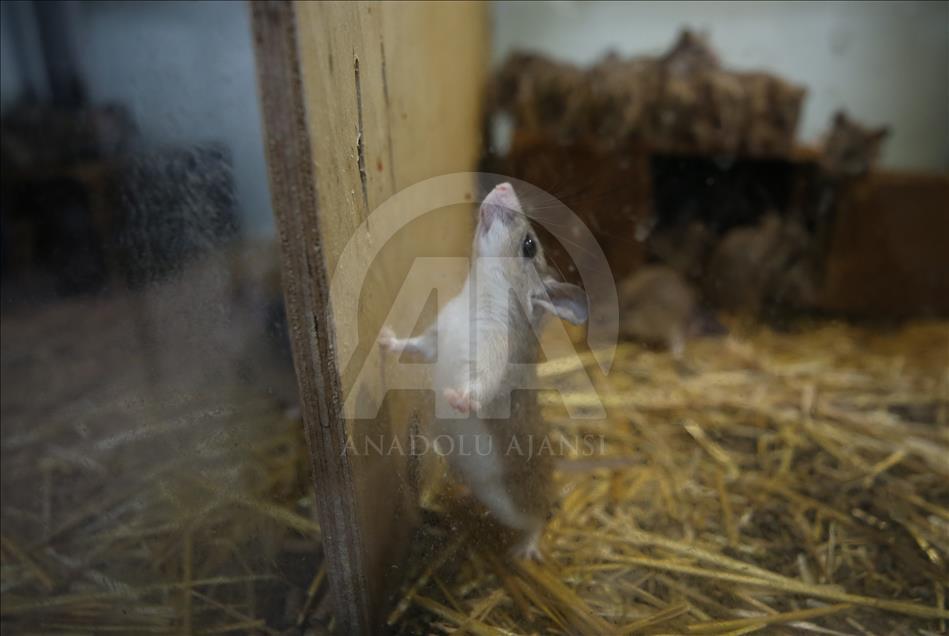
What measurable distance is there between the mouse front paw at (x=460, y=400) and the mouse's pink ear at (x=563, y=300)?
30 centimetres

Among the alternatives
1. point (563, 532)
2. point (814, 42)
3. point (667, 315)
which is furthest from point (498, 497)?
point (814, 42)

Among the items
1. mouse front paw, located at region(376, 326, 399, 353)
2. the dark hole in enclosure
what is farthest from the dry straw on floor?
the dark hole in enclosure

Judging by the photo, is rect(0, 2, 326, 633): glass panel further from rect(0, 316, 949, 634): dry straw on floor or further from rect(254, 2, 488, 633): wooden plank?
rect(254, 2, 488, 633): wooden plank

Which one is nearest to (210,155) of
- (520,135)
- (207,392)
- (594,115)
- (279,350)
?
(279,350)

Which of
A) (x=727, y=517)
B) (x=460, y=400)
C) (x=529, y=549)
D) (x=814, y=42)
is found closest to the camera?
(x=460, y=400)

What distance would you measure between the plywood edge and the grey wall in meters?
2.74

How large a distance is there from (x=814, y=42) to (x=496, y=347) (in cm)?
354

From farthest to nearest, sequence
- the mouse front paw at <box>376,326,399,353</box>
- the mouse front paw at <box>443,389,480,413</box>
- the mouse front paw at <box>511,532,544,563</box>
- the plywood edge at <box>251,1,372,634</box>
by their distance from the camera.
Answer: the mouse front paw at <box>511,532,544,563</box>, the mouse front paw at <box>376,326,399,353</box>, the mouse front paw at <box>443,389,480,413</box>, the plywood edge at <box>251,1,372,634</box>

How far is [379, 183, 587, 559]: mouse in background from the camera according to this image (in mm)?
1591

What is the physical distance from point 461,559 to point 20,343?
83.9 inches

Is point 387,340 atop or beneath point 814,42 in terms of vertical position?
beneath

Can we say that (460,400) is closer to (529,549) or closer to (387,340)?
(387,340)

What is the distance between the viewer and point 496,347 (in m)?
1.65

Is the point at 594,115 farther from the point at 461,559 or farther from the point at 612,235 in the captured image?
the point at 461,559
